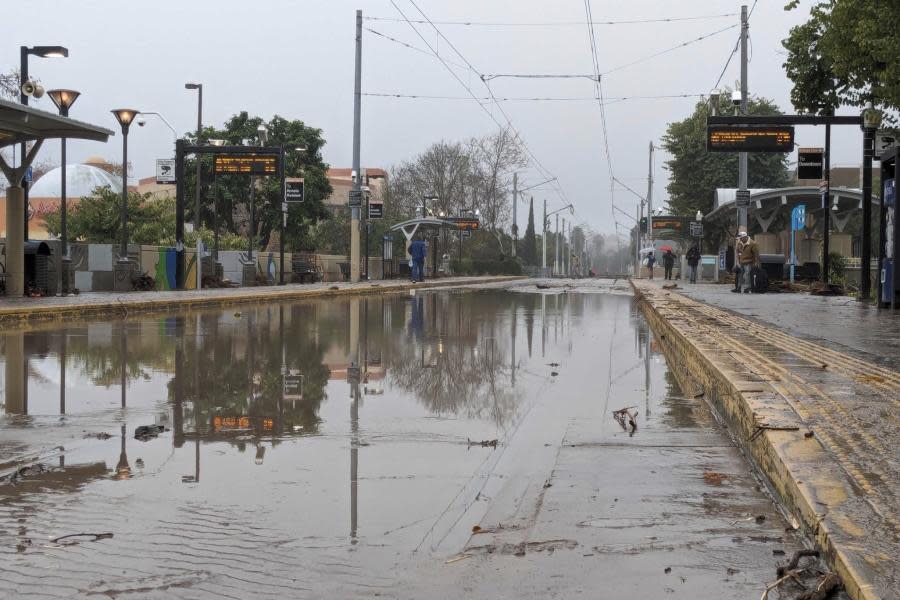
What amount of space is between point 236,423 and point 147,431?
654mm

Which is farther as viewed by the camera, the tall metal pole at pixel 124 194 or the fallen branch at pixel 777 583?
the tall metal pole at pixel 124 194

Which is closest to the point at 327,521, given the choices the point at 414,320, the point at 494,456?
the point at 494,456

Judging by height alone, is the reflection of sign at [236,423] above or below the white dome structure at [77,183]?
below

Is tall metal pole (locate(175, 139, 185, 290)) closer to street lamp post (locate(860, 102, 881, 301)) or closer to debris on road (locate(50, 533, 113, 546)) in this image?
street lamp post (locate(860, 102, 881, 301))

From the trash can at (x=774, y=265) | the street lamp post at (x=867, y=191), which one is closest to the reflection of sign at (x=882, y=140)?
the street lamp post at (x=867, y=191)

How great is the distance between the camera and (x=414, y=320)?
19.7 meters

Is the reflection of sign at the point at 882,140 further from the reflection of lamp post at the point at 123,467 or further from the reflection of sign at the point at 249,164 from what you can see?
the reflection of sign at the point at 249,164

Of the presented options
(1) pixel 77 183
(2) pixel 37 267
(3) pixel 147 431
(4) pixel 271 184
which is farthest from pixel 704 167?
(3) pixel 147 431

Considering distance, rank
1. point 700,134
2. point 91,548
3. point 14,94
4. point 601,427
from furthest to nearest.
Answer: point 700,134
point 14,94
point 601,427
point 91,548

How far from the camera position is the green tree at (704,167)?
69.0 meters

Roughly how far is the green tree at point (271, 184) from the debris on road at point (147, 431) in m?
56.0

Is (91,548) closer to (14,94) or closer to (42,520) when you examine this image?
(42,520)

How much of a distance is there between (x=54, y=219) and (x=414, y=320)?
41.4 m

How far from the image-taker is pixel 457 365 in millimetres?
11586
